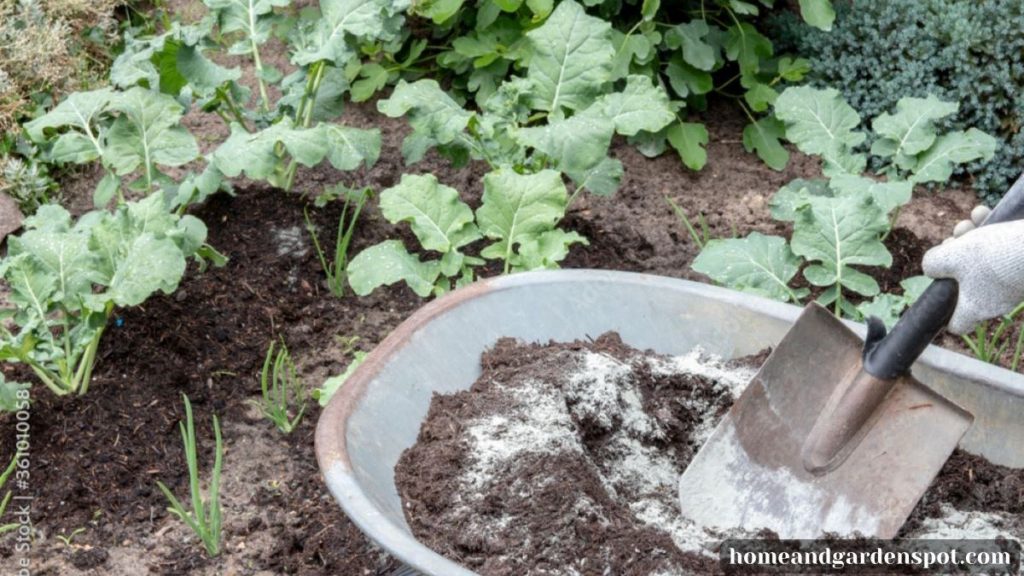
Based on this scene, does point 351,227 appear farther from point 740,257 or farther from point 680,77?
point 680,77

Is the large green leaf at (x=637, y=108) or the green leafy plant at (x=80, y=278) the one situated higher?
the large green leaf at (x=637, y=108)

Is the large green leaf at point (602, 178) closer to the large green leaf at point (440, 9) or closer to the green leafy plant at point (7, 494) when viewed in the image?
the large green leaf at point (440, 9)

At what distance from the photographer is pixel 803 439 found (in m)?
2.36

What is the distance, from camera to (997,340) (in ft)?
10.9

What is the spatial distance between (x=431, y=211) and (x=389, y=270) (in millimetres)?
186

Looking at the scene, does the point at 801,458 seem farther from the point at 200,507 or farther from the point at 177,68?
the point at 177,68

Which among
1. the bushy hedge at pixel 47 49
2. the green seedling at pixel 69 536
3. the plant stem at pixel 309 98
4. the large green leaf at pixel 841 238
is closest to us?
the green seedling at pixel 69 536

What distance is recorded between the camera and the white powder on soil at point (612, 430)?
2234 millimetres

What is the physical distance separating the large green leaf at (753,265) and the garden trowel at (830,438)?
672mm

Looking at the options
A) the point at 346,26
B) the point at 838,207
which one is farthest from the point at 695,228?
the point at 346,26

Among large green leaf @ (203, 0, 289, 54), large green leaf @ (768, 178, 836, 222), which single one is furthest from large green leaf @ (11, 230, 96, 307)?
large green leaf @ (768, 178, 836, 222)

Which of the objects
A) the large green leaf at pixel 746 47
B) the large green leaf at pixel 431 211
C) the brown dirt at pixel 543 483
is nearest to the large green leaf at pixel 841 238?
the brown dirt at pixel 543 483

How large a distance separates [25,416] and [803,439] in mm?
1766

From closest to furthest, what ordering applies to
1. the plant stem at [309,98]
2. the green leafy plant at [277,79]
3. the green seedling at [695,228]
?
the green leafy plant at [277,79], the plant stem at [309,98], the green seedling at [695,228]
